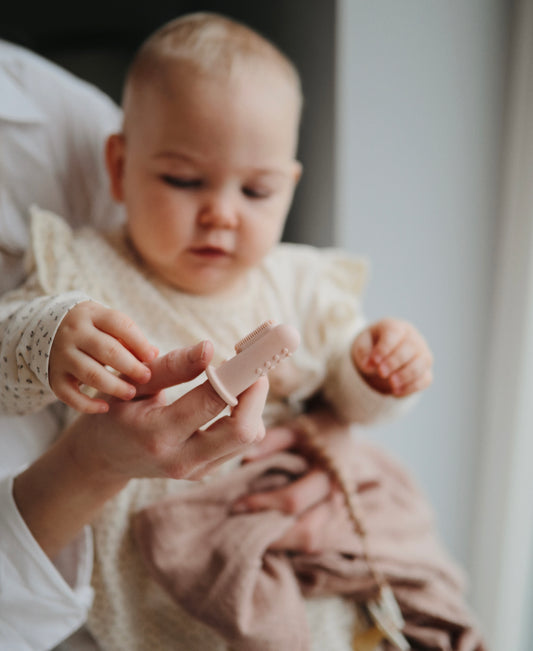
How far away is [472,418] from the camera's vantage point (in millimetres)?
1193

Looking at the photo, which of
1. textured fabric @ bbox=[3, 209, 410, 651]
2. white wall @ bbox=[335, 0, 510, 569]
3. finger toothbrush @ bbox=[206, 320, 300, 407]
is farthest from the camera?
white wall @ bbox=[335, 0, 510, 569]

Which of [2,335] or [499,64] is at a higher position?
[499,64]

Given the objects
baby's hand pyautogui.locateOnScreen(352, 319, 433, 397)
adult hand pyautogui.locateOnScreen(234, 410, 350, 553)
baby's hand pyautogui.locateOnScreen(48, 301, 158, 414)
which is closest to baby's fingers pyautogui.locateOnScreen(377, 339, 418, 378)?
baby's hand pyautogui.locateOnScreen(352, 319, 433, 397)

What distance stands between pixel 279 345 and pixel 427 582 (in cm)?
48

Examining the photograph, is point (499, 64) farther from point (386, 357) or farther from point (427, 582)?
point (427, 582)

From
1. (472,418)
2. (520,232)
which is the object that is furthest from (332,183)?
(472,418)

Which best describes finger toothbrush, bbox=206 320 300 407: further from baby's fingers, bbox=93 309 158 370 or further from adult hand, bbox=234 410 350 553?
adult hand, bbox=234 410 350 553

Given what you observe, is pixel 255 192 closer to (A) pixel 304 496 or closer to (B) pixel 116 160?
(B) pixel 116 160

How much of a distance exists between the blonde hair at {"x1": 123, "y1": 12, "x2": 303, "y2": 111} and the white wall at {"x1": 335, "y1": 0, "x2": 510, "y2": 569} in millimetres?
226

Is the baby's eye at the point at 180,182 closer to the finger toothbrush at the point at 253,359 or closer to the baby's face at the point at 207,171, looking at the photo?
the baby's face at the point at 207,171

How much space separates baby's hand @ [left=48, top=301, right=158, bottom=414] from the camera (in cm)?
49

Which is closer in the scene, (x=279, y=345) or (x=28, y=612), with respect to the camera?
(x=279, y=345)

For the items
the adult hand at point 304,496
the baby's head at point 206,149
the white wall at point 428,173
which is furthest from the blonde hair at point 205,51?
the adult hand at point 304,496

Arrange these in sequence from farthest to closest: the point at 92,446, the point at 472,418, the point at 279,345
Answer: the point at 472,418
the point at 92,446
the point at 279,345
